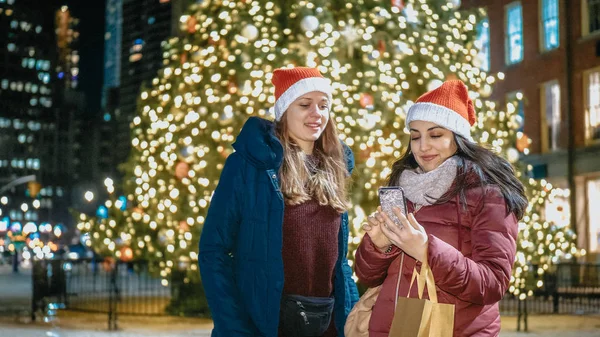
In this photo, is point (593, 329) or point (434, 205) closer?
point (434, 205)

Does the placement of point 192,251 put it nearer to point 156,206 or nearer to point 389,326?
point 156,206

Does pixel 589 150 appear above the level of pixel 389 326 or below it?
above

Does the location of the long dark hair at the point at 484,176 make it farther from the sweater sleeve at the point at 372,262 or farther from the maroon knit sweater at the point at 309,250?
the maroon knit sweater at the point at 309,250

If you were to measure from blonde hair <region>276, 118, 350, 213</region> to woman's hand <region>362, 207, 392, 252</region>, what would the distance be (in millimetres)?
782

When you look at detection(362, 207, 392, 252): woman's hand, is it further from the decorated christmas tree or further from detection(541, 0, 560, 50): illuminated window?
detection(541, 0, 560, 50): illuminated window

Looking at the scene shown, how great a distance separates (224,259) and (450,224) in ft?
3.84

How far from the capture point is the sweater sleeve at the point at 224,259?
12.0ft

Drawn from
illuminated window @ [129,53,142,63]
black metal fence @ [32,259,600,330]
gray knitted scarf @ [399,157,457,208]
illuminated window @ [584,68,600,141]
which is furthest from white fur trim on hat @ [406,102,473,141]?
illuminated window @ [129,53,142,63]

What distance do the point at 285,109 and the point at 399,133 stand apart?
721 centimetres

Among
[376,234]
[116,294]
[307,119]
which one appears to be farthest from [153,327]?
[376,234]

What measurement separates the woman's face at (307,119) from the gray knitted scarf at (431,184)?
1.03 m

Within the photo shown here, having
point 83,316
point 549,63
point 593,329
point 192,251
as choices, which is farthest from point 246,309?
point 549,63

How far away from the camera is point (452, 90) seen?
137 inches

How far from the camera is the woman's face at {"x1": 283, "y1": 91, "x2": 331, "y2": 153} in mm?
4184
